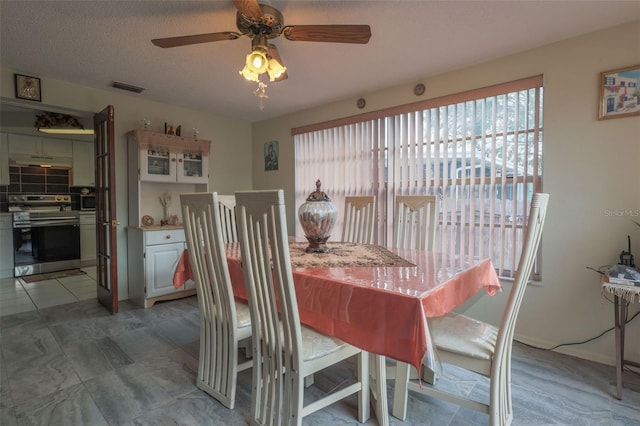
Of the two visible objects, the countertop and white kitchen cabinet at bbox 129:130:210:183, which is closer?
the countertop

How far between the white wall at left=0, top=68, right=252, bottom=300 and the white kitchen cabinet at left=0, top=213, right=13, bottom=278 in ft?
4.65

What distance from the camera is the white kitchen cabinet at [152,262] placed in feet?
11.0

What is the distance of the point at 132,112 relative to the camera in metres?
3.66

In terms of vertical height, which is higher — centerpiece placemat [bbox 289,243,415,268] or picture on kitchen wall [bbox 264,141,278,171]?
picture on kitchen wall [bbox 264,141,278,171]

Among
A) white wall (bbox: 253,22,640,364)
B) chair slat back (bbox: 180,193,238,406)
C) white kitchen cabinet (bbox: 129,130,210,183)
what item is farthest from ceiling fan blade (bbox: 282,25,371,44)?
white kitchen cabinet (bbox: 129,130,210,183)

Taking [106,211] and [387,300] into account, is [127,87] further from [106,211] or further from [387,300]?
[387,300]

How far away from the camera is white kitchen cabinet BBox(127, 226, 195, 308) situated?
334 cm

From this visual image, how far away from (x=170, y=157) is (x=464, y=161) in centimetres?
320

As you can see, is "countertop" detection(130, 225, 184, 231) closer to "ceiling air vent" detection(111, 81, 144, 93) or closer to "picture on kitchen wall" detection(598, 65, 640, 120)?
"ceiling air vent" detection(111, 81, 144, 93)

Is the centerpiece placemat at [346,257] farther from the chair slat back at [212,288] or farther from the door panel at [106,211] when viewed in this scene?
the door panel at [106,211]

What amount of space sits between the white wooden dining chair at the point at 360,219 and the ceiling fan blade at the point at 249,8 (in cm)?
158

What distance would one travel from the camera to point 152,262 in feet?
11.1

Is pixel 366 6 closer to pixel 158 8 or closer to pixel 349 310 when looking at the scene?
pixel 158 8

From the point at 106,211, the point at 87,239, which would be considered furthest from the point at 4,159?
the point at 106,211
